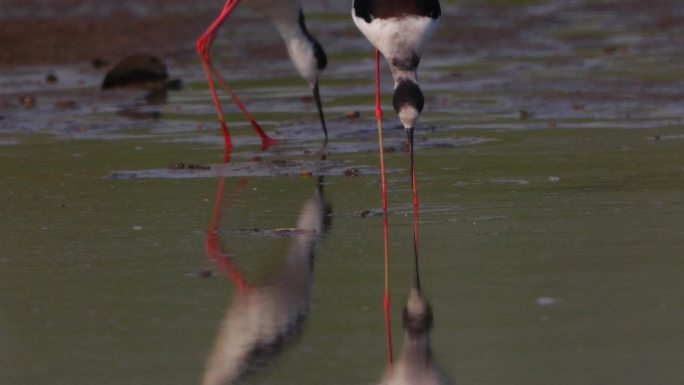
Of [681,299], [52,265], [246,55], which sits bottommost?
[246,55]

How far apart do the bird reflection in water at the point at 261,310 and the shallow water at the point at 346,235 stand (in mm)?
16

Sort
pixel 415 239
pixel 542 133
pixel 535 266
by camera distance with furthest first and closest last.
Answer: pixel 542 133 → pixel 415 239 → pixel 535 266

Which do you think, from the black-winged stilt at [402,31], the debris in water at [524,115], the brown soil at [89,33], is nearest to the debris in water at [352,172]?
the black-winged stilt at [402,31]

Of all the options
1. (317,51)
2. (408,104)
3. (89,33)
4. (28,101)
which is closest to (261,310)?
(408,104)

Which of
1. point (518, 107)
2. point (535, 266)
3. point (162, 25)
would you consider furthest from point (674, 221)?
point (162, 25)

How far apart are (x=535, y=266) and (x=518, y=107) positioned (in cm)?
493

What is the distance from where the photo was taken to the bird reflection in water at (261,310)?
3973 mm

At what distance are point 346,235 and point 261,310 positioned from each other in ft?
3.87

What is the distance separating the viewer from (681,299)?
4523 millimetres

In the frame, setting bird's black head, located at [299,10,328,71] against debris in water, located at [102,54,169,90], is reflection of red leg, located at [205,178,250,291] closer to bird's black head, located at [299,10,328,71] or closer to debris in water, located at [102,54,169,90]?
bird's black head, located at [299,10,328,71]

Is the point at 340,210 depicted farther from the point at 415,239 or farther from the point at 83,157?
the point at 83,157

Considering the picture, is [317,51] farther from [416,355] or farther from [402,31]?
[416,355]

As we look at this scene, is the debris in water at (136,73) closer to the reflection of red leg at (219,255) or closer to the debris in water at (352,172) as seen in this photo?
the debris in water at (352,172)

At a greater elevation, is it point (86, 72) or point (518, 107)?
point (518, 107)
